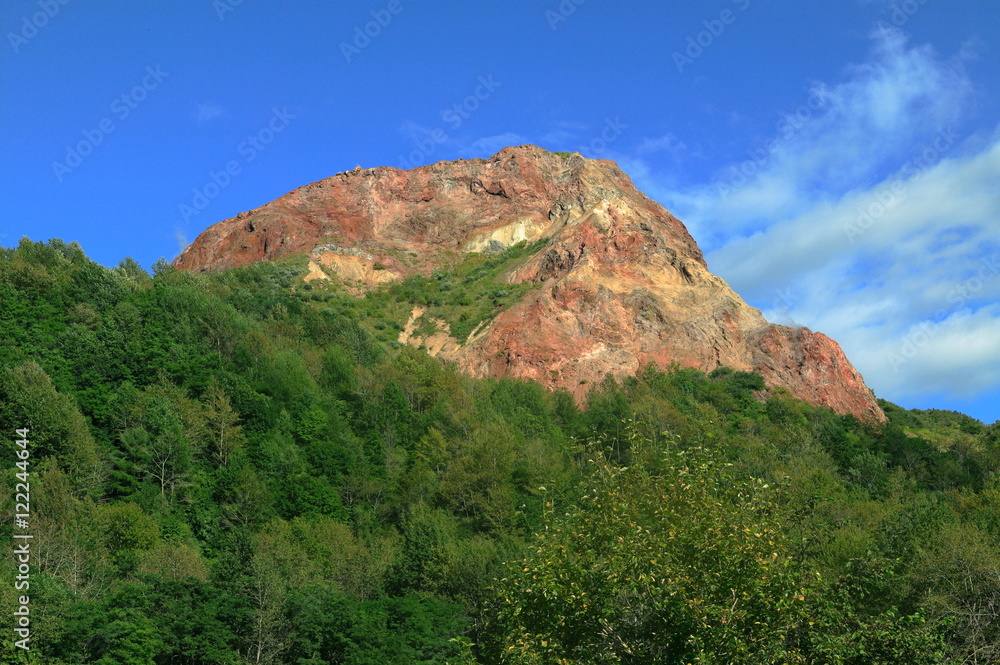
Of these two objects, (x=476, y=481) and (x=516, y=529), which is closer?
(x=516, y=529)

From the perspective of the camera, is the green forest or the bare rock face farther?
the bare rock face

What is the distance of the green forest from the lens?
14836 mm

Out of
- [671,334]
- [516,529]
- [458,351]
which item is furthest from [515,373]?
[516,529]

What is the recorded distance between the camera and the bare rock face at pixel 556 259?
86.7m

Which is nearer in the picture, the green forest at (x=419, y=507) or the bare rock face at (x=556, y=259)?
the green forest at (x=419, y=507)

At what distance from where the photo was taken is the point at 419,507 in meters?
46.6

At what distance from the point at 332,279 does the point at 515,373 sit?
109 feet

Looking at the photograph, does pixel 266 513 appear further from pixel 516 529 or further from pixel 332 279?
pixel 332 279

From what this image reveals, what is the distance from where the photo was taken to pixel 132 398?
167ft

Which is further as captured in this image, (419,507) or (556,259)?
(556,259)

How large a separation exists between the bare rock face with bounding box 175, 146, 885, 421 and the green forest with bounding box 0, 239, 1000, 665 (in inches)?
254

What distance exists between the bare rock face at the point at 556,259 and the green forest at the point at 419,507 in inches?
254

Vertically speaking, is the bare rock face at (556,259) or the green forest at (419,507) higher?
the bare rock face at (556,259)

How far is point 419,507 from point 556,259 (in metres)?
57.3
